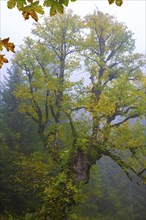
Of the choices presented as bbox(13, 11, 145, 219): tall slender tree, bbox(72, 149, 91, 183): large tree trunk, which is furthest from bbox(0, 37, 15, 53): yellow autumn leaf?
bbox(72, 149, 91, 183): large tree trunk

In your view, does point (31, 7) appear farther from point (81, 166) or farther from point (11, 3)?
point (81, 166)

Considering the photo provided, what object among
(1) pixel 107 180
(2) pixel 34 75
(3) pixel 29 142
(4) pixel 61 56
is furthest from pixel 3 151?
(1) pixel 107 180

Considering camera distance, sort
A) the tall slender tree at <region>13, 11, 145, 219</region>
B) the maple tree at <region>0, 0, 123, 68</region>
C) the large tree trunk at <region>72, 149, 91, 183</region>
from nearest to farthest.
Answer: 1. the maple tree at <region>0, 0, 123, 68</region>
2. the large tree trunk at <region>72, 149, 91, 183</region>
3. the tall slender tree at <region>13, 11, 145, 219</region>

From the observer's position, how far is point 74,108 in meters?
13.5

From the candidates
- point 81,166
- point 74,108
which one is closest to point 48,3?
point 81,166

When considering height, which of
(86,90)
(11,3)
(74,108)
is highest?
(86,90)

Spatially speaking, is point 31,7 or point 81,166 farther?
point 81,166

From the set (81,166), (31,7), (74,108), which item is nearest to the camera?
(31,7)

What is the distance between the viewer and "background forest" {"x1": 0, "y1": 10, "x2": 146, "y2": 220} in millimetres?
11961

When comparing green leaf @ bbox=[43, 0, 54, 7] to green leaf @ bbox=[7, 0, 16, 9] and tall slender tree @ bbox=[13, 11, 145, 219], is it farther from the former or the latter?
tall slender tree @ bbox=[13, 11, 145, 219]

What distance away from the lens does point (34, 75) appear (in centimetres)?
1411

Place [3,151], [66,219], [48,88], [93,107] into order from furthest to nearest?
[3,151]
[48,88]
[93,107]
[66,219]

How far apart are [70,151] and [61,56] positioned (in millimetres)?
5166

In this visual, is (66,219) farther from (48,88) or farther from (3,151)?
(3,151)
